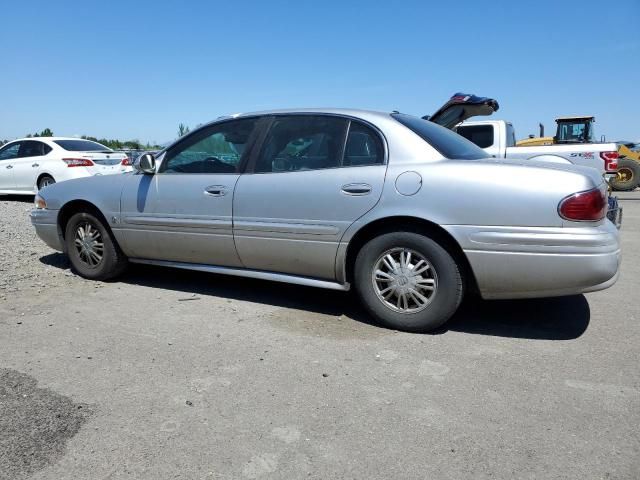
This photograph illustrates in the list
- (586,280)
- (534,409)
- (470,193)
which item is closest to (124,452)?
(534,409)

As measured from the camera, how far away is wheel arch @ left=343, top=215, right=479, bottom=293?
3.48 m

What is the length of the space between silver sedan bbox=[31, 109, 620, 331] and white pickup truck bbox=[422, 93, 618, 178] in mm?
4291

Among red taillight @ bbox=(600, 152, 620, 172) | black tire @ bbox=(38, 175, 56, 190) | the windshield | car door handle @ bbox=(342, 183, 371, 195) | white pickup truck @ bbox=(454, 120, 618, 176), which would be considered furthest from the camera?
the windshield

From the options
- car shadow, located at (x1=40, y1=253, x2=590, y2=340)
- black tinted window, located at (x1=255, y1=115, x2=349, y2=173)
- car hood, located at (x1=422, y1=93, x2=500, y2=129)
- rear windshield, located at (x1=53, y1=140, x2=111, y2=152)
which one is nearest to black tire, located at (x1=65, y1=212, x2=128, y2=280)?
car shadow, located at (x1=40, y1=253, x2=590, y2=340)

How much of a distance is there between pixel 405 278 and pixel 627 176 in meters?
16.4

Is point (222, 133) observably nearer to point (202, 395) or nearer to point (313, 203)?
point (313, 203)

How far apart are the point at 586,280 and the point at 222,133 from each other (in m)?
3.02

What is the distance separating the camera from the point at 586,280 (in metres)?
3.20

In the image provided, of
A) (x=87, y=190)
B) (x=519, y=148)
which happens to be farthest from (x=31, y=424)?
(x=519, y=148)

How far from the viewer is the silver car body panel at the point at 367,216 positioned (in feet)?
10.5

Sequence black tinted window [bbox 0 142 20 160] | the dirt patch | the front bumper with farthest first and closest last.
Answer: black tinted window [bbox 0 142 20 160], the front bumper, the dirt patch

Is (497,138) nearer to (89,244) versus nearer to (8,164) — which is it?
(89,244)

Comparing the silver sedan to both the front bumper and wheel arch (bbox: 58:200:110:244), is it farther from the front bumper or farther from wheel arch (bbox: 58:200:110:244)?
the front bumper

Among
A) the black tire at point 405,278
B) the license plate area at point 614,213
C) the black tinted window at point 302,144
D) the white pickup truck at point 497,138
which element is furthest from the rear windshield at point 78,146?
the license plate area at point 614,213
